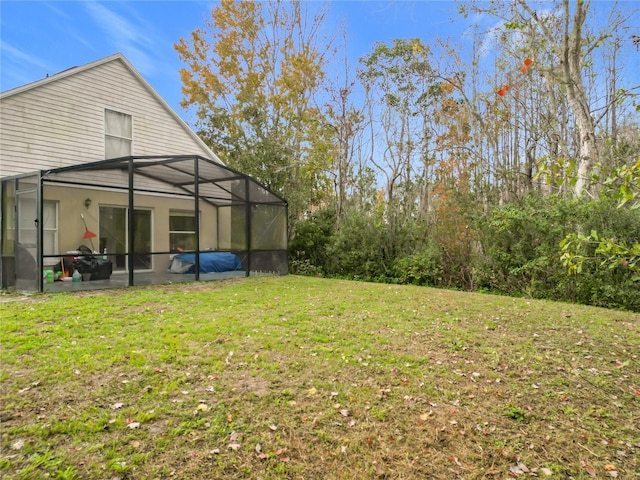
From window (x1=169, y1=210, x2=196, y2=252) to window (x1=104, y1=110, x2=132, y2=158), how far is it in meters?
2.37

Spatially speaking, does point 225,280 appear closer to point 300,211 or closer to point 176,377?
point 300,211

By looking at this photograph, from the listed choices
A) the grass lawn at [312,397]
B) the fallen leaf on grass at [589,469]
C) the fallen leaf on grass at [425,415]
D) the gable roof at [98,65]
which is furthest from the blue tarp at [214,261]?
the fallen leaf on grass at [589,469]

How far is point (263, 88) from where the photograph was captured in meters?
16.3

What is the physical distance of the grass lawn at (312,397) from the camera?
231 cm

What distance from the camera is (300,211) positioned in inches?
540

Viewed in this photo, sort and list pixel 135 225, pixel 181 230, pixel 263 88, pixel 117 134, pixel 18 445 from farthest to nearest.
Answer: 1. pixel 263 88
2. pixel 181 230
3. pixel 135 225
4. pixel 117 134
5. pixel 18 445

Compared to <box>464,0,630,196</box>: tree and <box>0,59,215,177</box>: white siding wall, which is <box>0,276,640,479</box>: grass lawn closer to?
<box>464,0,630,196</box>: tree

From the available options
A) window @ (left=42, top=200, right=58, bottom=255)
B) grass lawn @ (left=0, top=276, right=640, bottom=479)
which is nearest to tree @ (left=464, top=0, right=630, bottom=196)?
grass lawn @ (left=0, top=276, right=640, bottom=479)

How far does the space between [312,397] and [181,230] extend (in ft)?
34.4

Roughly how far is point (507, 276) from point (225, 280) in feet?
22.7

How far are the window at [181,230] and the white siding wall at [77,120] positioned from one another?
201 centimetres

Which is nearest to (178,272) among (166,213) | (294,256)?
(166,213)

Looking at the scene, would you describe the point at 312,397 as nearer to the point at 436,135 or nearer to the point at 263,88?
the point at 436,135

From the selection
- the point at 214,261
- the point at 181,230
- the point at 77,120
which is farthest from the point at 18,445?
the point at 181,230
